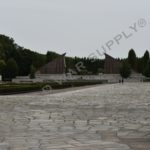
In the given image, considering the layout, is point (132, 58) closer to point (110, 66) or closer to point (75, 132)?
point (110, 66)

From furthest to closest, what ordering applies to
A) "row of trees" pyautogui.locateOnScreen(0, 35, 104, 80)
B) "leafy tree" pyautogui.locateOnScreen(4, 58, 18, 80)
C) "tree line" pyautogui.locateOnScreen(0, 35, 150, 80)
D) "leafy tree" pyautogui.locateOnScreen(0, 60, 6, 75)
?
"row of trees" pyautogui.locateOnScreen(0, 35, 104, 80), "tree line" pyautogui.locateOnScreen(0, 35, 150, 80), "leafy tree" pyautogui.locateOnScreen(4, 58, 18, 80), "leafy tree" pyautogui.locateOnScreen(0, 60, 6, 75)

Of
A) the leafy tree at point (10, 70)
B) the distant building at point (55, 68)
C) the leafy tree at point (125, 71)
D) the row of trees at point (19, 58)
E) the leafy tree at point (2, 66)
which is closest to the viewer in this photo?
the leafy tree at point (2, 66)

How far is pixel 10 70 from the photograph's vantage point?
216ft

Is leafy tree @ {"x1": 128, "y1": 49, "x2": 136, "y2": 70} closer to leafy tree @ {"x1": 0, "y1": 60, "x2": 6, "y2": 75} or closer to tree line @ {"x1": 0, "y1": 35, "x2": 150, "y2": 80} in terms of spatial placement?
tree line @ {"x1": 0, "y1": 35, "x2": 150, "y2": 80}

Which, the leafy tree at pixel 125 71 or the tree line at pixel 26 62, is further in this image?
the leafy tree at pixel 125 71

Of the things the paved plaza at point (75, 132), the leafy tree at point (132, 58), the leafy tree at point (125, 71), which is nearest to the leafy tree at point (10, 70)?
the leafy tree at point (125, 71)

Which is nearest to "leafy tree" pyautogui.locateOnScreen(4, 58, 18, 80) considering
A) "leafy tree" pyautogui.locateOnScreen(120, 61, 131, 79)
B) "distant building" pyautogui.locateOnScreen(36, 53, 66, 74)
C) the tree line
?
the tree line

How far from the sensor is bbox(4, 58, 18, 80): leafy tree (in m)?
65.3

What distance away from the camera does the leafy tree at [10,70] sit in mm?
65312

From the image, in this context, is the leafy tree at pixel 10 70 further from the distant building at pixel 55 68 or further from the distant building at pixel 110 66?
Result: the distant building at pixel 110 66

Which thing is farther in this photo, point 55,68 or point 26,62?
point 26,62

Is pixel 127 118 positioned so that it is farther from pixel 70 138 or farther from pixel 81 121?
pixel 70 138

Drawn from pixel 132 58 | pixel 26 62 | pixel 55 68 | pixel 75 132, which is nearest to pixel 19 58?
pixel 26 62

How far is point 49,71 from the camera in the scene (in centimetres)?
7112
